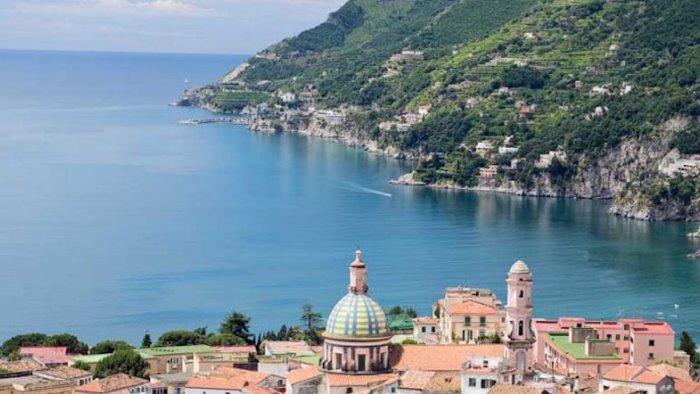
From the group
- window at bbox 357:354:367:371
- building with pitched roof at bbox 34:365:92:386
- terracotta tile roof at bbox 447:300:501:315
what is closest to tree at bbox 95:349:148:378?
building with pitched roof at bbox 34:365:92:386

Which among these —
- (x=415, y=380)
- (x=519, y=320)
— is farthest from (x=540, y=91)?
(x=415, y=380)

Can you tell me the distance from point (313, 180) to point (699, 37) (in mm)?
23915

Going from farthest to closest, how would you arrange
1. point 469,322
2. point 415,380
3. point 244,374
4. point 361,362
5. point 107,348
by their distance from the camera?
1. point 107,348
2. point 469,322
3. point 244,374
4. point 361,362
5. point 415,380

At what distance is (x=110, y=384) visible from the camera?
3297 cm

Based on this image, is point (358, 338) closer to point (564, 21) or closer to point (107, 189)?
point (107, 189)

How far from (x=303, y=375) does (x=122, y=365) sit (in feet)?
19.2

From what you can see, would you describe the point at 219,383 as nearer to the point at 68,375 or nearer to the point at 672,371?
the point at 68,375

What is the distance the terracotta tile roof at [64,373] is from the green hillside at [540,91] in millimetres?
47540

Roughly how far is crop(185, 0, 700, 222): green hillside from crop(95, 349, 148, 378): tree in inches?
1821

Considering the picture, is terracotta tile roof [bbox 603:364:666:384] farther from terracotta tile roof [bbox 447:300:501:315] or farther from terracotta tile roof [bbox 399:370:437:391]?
terracotta tile roof [bbox 447:300:501:315]

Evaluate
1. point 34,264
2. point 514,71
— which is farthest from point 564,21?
point 34,264

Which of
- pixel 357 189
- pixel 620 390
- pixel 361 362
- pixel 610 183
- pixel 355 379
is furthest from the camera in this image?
pixel 357 189

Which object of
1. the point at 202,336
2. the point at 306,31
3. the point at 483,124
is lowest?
the point at 202,336

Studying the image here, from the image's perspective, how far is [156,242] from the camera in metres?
69.9
